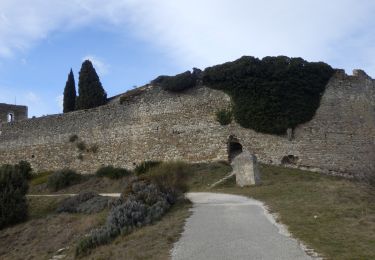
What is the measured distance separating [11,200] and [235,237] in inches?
610

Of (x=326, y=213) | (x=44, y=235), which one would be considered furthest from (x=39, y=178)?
(x=326, y=213)

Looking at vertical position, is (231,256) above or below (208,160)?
below

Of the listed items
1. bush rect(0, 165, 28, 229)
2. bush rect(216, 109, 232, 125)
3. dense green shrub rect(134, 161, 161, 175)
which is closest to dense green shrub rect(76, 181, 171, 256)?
bush rect(0, 165, 28, 229)

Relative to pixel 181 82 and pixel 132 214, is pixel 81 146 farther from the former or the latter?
pixel 132 214

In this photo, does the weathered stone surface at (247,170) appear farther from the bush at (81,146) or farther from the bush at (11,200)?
the bush at (81,146)

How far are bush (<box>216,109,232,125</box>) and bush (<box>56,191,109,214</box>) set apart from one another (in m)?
10.8

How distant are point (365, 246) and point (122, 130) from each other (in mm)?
28520

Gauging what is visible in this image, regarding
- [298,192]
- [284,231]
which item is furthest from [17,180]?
[284,231]

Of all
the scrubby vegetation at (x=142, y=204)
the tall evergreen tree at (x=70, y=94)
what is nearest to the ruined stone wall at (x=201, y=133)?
the tall evergreen tree at (x=70, y=94)

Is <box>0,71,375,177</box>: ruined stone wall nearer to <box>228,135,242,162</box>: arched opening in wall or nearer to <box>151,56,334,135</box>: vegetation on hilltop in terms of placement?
<box>228,135,242,162</box>: arched opening in wall

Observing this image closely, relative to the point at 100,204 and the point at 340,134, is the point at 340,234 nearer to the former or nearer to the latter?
the point at 100,204

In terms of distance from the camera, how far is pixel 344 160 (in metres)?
31.9

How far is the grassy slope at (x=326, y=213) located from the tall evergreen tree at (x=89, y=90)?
70.9ft

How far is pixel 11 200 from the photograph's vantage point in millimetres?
24344
